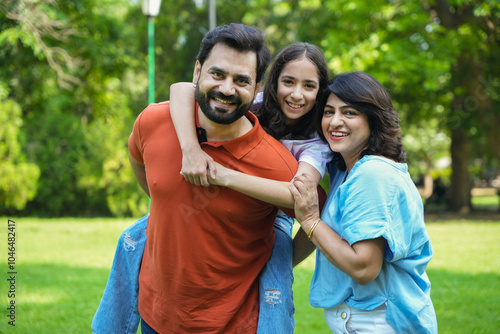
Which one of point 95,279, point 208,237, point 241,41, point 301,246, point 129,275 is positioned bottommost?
point 95,279

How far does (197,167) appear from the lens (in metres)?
2.21

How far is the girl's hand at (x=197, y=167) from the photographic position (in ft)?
7.23

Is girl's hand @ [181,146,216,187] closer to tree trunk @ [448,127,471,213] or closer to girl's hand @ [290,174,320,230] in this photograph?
girl's hand @ [290,174,320,230]

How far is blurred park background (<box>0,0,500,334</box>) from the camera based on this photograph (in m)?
8.03

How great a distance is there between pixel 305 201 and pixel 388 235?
0.40 metres

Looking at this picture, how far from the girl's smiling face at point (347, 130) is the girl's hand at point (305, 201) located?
26 cm

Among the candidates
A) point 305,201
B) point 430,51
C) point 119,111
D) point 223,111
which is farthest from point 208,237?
point 119,111

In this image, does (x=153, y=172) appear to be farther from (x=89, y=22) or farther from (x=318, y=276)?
(x=89, y=22)

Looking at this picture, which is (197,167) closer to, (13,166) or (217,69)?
(217,69)

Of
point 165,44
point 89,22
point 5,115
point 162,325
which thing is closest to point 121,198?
point 5,115

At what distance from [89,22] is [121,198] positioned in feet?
18.2

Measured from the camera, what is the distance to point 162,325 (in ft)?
8.00

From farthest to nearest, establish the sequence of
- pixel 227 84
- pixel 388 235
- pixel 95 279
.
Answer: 1. pixel 95 279
2. pixel 227 84
3. pixel 388 235

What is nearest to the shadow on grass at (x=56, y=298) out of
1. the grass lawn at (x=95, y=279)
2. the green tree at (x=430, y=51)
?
the grass lawn at (x=95, y=279)
